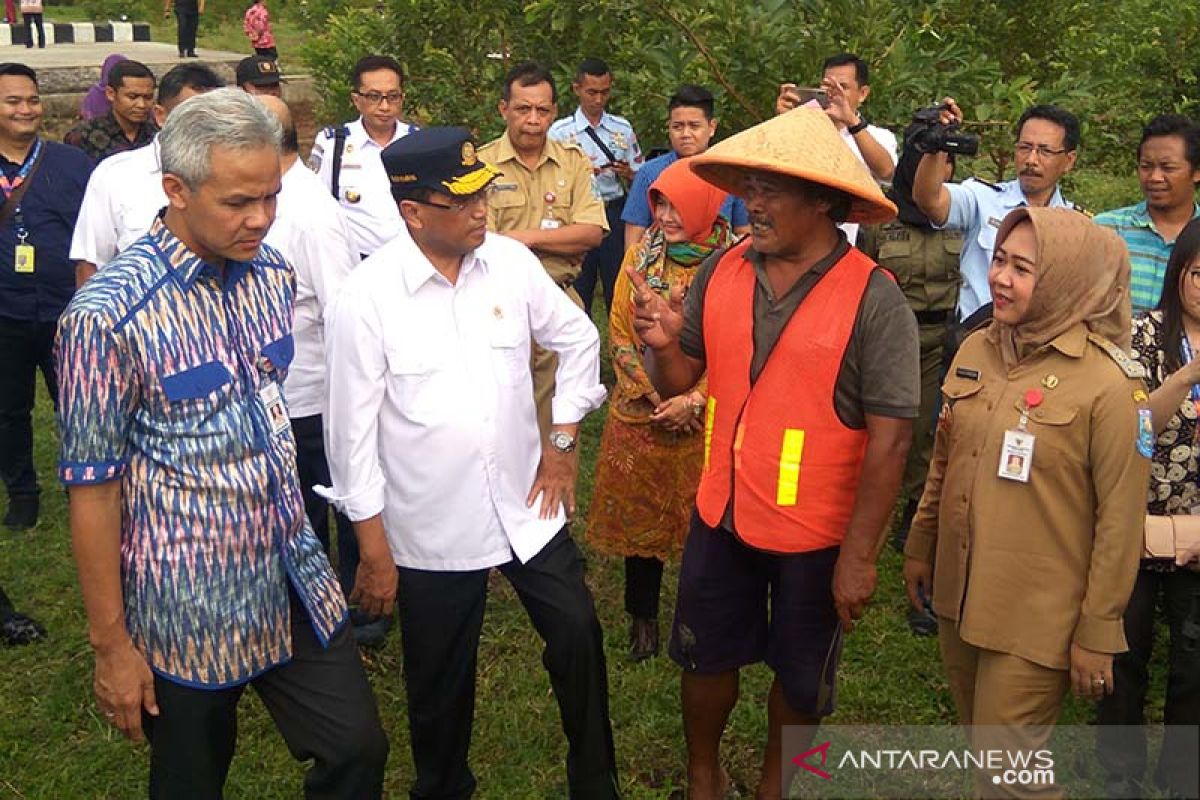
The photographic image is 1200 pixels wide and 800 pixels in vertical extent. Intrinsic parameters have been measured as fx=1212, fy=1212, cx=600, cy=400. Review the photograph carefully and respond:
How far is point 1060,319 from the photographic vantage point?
2.91 metres

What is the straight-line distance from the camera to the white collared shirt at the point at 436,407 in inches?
124

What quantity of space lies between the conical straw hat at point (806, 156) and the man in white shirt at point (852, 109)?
6.01ft

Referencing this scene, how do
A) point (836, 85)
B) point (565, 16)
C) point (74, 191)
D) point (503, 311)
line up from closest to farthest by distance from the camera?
1. point (503, 311)
2. point (836, 85)
3. point (74, 191)
4. point (565, 16)

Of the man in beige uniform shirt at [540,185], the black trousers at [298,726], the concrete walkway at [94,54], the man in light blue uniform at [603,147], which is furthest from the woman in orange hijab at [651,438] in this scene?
the concrete walkway at [94,54]

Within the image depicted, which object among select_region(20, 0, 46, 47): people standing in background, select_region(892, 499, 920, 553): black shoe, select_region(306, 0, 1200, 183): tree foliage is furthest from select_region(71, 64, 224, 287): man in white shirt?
select_region(20, 0, 46, 47): people standing in background

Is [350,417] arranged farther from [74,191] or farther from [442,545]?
[74,191]

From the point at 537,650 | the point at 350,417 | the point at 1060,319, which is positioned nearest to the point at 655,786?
the point at 537,650

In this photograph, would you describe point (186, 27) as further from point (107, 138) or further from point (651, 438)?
point (651, 438)

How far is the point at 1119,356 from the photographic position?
2896 mm

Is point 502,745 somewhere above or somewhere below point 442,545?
below

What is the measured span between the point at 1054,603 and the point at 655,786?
1.51m

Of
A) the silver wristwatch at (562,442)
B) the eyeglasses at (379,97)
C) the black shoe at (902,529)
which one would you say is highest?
the eyeglasses at (379,97)

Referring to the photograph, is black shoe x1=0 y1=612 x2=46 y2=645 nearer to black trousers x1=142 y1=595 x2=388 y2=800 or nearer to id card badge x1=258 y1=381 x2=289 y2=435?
black trousers x1=142 y1=595 x2=388 y2=800

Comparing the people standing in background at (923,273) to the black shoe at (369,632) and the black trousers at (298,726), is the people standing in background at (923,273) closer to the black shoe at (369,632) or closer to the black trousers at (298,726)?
the black shoe at (369,632)
